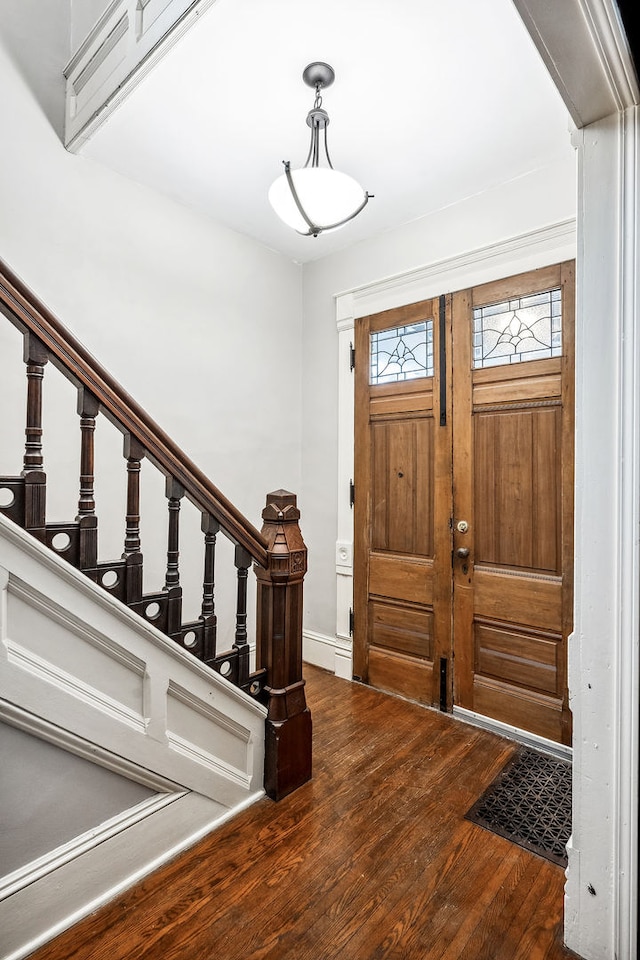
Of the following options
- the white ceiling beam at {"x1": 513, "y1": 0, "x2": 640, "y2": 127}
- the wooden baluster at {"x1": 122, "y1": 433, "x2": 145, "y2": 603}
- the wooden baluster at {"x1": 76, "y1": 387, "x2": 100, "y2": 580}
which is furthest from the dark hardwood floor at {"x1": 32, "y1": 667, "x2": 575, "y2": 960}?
Result: the white ceiling beam at {"x1": 513, "y1": 0, "x2": 640, "y2": 127}

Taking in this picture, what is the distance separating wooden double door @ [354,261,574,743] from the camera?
241cm

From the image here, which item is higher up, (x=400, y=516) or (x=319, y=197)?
(x=319, y=197)

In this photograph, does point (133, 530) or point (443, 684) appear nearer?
point (133, 530)

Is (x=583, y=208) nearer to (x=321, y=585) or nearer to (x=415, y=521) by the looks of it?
(x=415, y=521)

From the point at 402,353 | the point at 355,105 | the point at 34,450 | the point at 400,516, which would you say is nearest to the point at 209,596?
the point at 34,450

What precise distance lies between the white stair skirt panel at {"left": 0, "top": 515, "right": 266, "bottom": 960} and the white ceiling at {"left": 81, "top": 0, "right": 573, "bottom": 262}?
190 centimetres

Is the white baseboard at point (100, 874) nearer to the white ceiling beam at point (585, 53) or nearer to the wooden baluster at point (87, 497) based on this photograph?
the wooden baluster at point (87, 497)

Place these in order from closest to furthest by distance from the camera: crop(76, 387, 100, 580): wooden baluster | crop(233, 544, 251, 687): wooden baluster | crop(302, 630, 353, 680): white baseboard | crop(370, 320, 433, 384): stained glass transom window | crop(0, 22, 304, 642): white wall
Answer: crop(76, 387, 100, 580): wooden baluster → crop(233, 544, 251, 687): wooden baluster → crop(0, 22, 304, 642): white wall → crop(370, 320, 433, 384): stained glass transom window → crop(302, 630, 353, 680): white baseboard

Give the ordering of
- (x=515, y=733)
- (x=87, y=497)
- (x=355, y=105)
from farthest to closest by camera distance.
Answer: (x=515, y=733), (x=355, y=105), (x=87, y=497)

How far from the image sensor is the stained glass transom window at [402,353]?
114 inches

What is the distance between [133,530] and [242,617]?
1.94ft

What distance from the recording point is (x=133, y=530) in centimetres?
159

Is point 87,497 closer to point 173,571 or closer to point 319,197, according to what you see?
point 173,571

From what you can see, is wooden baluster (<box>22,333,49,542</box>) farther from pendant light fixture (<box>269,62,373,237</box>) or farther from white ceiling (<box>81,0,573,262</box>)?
white ceiling (<box>81,0,573,262</box>)
